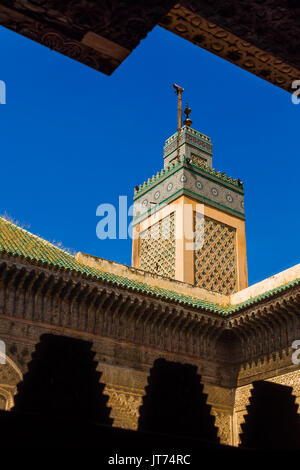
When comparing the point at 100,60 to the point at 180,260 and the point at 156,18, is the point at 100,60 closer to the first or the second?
the point at 156,18

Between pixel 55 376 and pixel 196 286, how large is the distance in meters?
11.4

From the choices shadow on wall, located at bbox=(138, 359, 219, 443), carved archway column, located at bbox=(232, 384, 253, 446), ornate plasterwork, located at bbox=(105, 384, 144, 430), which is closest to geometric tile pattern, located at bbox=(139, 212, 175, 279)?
carved archway column, located at bbox=(232, 384, 253, 446)

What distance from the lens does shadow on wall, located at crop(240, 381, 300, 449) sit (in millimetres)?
3541

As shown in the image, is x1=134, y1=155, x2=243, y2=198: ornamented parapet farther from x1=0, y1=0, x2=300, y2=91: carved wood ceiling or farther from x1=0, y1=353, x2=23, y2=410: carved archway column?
x1=0, y1=0, x2=300, y2=91: carved wood ceiling

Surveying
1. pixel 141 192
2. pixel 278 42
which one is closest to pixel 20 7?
pixel 278 42

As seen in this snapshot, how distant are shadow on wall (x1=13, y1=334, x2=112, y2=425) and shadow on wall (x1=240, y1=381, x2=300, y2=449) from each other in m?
0.96

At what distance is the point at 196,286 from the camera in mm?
14422

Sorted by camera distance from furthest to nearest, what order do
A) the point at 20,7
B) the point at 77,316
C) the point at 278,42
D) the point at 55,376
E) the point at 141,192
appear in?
the point at 141,192, the point at 77,316, the point at 55,376, the point at 278,42, the point at 20,7

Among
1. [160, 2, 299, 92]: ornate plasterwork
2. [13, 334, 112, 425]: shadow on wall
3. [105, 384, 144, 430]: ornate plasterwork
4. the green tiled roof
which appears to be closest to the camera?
[160, 2, 299, 92]: ornate plasterwork

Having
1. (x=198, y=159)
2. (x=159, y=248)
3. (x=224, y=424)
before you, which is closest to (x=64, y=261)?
(x=224, y=424)

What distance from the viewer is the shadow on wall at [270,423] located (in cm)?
354

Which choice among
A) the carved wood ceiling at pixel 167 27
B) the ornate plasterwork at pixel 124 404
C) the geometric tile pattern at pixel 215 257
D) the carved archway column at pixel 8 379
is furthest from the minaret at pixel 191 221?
the carved wood ceiling at pixel 167 27

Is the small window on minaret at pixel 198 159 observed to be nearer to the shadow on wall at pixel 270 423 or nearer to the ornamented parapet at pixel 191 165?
the ornamented parapet at pixel 191 165

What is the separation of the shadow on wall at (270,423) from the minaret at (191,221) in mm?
11512
